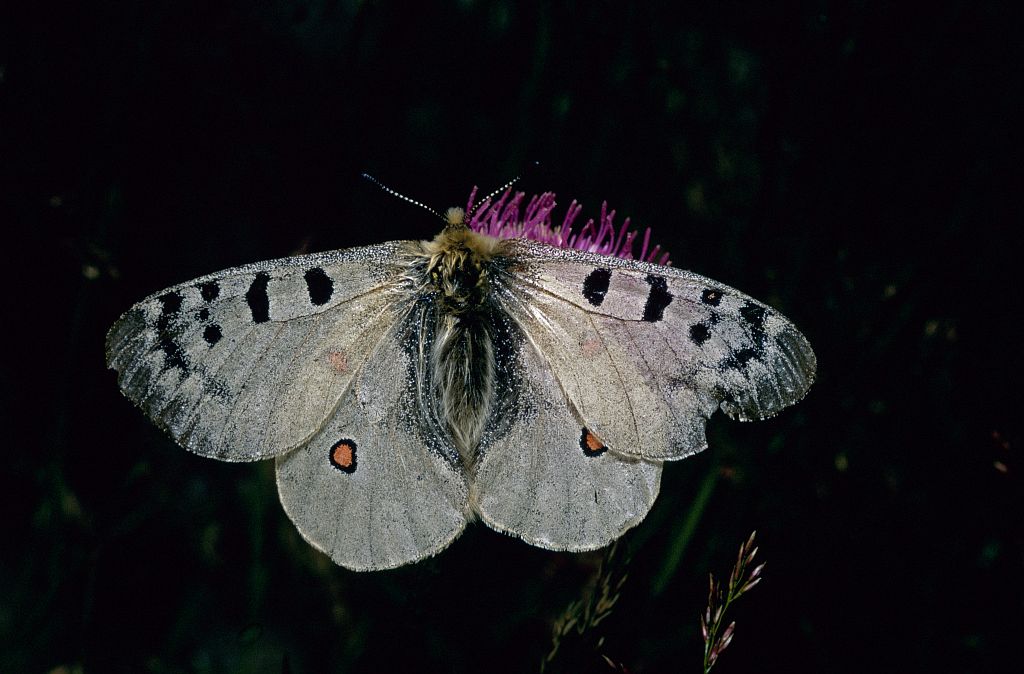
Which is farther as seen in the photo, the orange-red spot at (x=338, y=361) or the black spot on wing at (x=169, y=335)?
the orange-red spot at (x=338, y=361)

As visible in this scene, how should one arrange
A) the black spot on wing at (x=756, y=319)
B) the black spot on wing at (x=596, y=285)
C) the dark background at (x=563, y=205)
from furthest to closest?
1. the dark background at (x=563, y=205)
2. the black spot on wing at (x=596, y=285)
3. the black spot on wing at (x=756, y=319)

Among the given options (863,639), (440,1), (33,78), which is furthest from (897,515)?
(33,78)

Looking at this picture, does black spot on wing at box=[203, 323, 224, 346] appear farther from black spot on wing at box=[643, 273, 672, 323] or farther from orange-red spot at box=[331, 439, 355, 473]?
black spot on wing at box=[643, 273, 672, 323]

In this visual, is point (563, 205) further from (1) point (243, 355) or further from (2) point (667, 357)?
(1) point (243, 355)

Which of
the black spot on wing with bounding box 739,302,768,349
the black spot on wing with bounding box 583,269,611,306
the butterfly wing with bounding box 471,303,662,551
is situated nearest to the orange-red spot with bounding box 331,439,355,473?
the butterfly wing with bounding box 471,303,662,551

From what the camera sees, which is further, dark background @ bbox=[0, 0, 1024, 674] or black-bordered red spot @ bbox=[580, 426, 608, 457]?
dark background @ bbox=[0, 0, 1024, 674]

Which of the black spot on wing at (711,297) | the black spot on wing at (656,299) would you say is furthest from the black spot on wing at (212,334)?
the black spot on wing at (711,297)

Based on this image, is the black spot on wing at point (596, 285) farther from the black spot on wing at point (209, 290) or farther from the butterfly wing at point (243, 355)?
the black spot on wing at point (209, 290)
